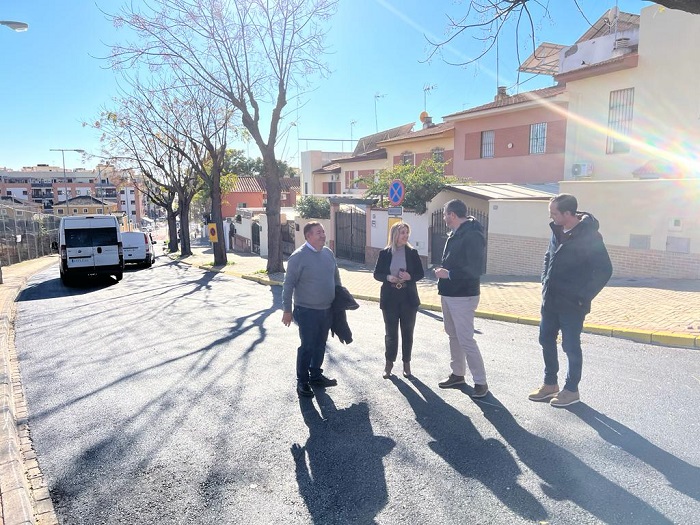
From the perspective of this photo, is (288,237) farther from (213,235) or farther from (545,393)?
(545,393)

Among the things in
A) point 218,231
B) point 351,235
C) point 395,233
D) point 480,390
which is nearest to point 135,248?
point 218,231

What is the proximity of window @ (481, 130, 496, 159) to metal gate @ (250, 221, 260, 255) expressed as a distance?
16.1 meters

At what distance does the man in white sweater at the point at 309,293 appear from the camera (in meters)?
4.82

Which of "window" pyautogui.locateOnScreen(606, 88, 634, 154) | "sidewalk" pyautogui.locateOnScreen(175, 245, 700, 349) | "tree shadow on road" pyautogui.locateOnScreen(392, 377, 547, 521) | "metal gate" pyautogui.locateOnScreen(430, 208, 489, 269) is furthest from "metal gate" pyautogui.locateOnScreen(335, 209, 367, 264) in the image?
"tree shadow on road" pyautogui.locateOnScreen(392, 377, 547, 521)

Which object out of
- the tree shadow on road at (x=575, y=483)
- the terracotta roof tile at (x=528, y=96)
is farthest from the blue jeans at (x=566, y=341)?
the terracotta roof tile at (x=528, y=96)

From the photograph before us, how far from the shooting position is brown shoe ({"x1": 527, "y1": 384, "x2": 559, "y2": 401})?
4.54 meters

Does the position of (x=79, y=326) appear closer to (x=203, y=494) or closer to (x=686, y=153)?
(x=203, y=494)

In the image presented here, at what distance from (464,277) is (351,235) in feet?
51.2

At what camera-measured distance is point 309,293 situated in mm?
4852

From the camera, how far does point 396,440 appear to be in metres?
3.89

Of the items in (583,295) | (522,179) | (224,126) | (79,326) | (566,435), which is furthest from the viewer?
(224,126)

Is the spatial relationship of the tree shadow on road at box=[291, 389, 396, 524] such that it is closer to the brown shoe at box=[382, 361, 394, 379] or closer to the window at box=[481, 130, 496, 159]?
the brown shoe at box=[382, 361, 394, 379]

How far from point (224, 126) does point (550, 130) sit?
14715mm

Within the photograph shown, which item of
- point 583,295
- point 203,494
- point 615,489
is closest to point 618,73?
point 583,295
